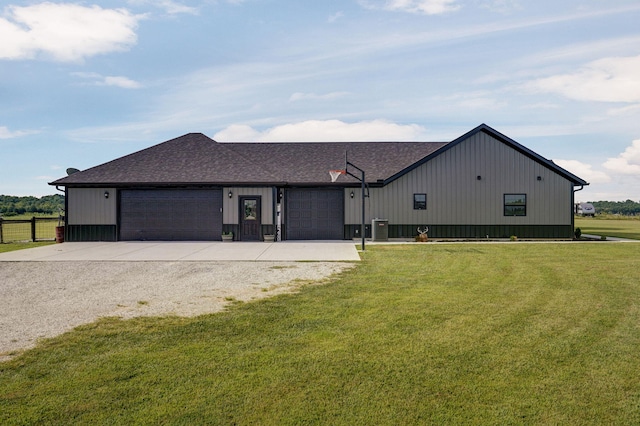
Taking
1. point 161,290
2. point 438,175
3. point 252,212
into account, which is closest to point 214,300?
point 161,290

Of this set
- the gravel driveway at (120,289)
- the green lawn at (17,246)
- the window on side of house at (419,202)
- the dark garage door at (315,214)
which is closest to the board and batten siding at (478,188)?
the window on side of house at (419,202)

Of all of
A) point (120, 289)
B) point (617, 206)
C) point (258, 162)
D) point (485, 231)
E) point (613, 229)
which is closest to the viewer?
point (120, 289)

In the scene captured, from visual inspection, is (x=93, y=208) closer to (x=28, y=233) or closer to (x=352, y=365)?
(x=28, y=233)

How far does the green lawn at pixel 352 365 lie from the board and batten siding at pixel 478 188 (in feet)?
46.2

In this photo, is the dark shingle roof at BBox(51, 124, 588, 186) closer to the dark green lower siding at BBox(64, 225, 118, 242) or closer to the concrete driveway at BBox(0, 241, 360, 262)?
the dark green lower siding at BBox(64, 225, 118, 242)

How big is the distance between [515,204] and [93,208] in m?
22.5

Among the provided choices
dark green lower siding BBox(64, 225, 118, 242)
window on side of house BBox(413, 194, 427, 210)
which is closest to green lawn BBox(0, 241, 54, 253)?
dark green lower siding BBox(64, 225, 118, 242)

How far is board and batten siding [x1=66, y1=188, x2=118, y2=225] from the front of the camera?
22.7 m

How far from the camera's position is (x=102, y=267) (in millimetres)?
13164

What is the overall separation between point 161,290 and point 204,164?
51.0ft

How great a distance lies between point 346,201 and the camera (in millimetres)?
22781

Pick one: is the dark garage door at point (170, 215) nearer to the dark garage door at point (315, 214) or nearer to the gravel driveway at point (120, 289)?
the dark garage door at point (315, 214)

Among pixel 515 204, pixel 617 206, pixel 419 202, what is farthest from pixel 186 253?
pixel 617 206

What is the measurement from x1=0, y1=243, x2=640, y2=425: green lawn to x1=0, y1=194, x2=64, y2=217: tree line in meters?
69.9
